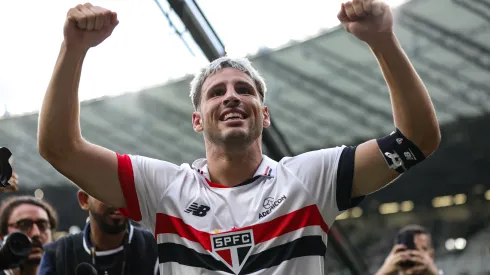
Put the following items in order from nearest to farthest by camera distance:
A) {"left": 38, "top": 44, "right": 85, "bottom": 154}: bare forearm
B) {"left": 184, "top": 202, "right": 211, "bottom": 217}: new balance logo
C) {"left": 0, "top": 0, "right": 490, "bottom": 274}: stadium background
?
Answer: {"left": 38, "top": 44, "right": 85, "bottom": 154}: bare forearm → {"left": 184, "top": 202, "right": 211, "bottom": 217}: new balance logo → {"left": 0, "top": 0, "right": 490, "bottom": 274}: stadium background

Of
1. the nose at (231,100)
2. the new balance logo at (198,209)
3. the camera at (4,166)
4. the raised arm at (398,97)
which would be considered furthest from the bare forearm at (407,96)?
the camera at (4,166)

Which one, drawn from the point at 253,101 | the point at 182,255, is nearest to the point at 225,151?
the point at 253,101

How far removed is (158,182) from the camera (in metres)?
2.22

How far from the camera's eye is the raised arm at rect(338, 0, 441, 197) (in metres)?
1.97

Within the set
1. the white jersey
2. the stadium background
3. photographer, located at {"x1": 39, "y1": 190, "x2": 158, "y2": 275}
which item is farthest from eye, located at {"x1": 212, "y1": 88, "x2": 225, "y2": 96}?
the stadium background

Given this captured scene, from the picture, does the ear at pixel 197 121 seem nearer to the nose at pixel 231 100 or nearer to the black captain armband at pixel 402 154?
the nose at pixel 231 100

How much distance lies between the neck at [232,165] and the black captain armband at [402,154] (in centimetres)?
45

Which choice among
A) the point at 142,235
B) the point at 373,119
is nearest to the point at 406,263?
the point at 142,235

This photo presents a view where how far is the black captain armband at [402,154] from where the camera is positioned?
2027 mm


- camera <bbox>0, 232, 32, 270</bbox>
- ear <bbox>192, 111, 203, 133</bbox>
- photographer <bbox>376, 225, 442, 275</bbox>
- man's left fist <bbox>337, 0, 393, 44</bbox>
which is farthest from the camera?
photographer <bbox>376, 225, 442, 275</bbox>

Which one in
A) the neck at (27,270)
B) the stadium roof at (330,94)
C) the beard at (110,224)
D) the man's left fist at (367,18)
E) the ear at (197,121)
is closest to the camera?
the man's left fist at (367,18)

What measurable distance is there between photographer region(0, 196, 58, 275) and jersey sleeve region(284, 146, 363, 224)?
2132mm

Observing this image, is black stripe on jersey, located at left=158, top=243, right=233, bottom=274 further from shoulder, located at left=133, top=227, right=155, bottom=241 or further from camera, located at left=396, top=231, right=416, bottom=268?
camera, located at left=396, top=231, right=416, bottom=268

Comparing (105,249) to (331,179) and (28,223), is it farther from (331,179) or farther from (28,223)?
(331,179)
